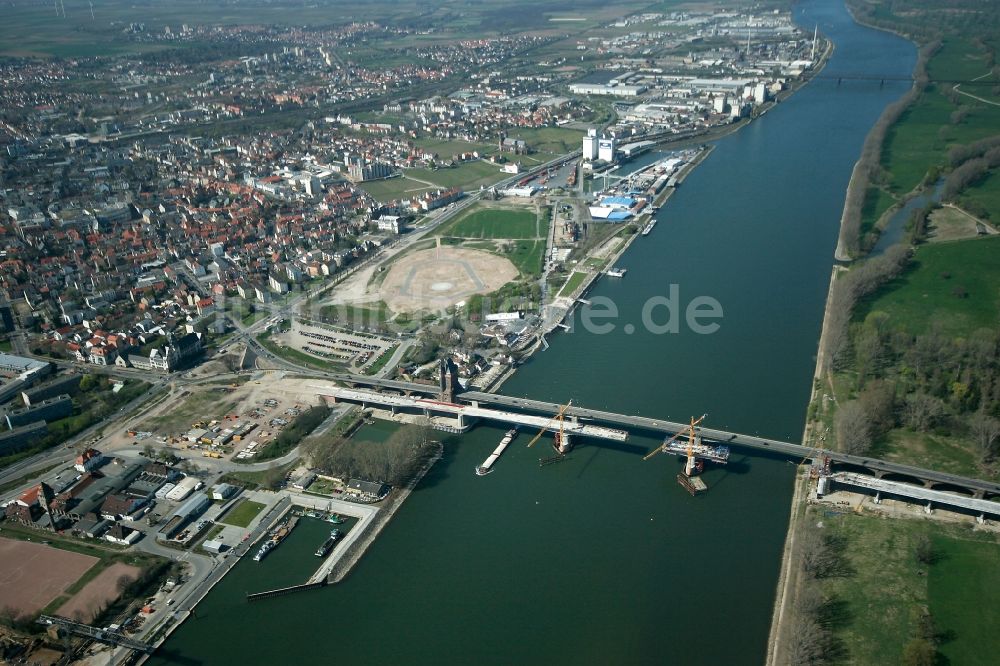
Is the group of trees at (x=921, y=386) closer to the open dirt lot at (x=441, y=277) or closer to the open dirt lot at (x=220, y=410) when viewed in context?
the open dirt lot at (x=441, y=277)

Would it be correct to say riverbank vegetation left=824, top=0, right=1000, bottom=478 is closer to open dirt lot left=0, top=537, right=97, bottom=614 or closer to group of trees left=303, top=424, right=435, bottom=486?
group of trees left=303, top=424, right=435, bottom=486

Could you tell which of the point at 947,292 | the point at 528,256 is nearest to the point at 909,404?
the point at 947,292

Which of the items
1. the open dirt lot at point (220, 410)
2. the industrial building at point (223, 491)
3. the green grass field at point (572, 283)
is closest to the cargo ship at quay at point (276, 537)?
the industrial building at point (223, 491)

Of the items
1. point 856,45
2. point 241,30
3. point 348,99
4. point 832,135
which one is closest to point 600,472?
point 832,135

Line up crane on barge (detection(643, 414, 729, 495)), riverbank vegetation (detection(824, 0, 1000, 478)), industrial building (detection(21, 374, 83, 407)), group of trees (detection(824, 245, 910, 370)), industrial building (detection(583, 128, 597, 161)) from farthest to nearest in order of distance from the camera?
industrial building (detection(583, 128, 597, 161)) → group of trees (detection(824, 245, 910, 370)) → industrial building (detection(21, 374, 83, 407)) → riverbank vegetation (detection(824, 0, 1000, 478)) → crane on barge (detection(643, 414, 729, 495))

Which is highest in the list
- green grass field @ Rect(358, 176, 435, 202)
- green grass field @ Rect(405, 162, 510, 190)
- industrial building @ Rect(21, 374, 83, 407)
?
green grass field @ Rect(405, 162, 510, 190)

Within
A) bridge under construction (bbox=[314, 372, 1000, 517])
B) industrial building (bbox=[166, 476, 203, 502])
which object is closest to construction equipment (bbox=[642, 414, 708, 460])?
bridge under construction (bbox=[314, 372, 1000, 517])

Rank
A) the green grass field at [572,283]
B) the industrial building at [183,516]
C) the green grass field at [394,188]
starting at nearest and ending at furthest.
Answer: the industrial building at [183,516], the green grass field at [572,283], the green grass field at [394,188]
